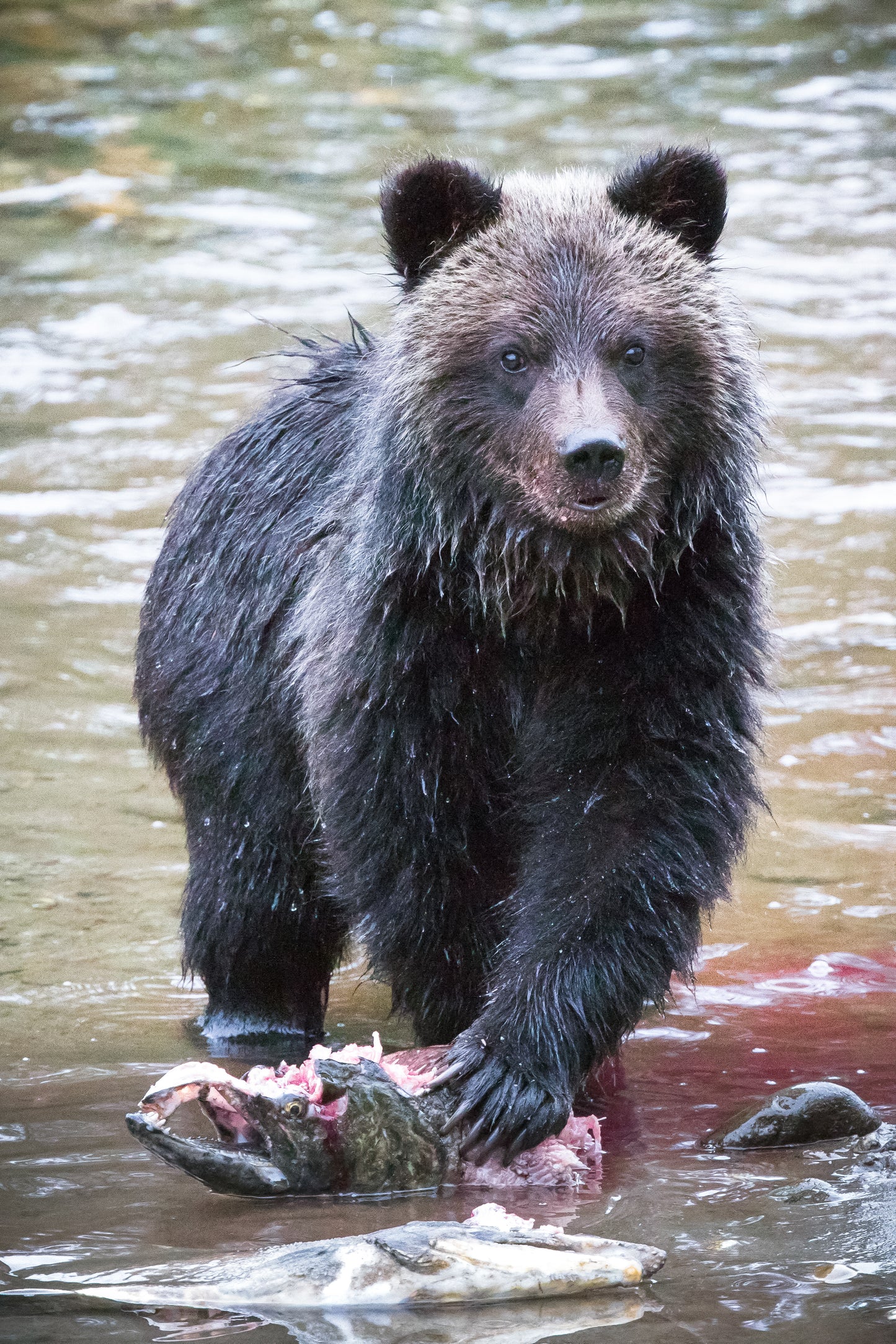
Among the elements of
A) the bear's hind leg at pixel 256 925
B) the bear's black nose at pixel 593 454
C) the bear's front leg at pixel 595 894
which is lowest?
the bear's hind leg at pixel 256 925

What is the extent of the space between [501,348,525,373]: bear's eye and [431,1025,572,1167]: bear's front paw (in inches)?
66.0

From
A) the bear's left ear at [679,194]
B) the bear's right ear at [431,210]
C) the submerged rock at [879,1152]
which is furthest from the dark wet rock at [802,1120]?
the bear's right ear at [431,210]

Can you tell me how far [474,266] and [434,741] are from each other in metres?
1.25

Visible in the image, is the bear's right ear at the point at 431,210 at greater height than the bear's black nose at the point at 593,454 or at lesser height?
greater

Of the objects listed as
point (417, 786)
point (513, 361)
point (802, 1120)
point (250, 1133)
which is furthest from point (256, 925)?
point (513, 361)

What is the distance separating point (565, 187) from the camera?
5.17 meters

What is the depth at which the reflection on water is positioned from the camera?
4.12 m

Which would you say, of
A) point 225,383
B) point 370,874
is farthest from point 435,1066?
point 225,383

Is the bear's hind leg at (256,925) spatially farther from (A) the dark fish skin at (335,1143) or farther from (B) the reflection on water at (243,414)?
(A) the dark fish skin at (335,1143)

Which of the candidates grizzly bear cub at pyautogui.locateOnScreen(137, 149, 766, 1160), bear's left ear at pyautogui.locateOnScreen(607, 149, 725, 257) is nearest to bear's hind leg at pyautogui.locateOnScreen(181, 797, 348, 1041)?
grizzly bear cub at pyautogui.locateOnScreen(137, 149, 766, 1160)

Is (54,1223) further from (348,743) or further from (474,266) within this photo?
(474,266)

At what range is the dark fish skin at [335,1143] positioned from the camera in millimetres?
4270

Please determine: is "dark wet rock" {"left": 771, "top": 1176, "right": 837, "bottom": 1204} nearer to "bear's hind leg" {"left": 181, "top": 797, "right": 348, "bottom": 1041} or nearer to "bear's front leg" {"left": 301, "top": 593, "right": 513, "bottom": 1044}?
"bear's front leg" {"left": 301, "top": 593, "right": 513, "bottom": 1044}

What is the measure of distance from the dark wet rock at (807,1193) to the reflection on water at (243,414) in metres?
0.04
